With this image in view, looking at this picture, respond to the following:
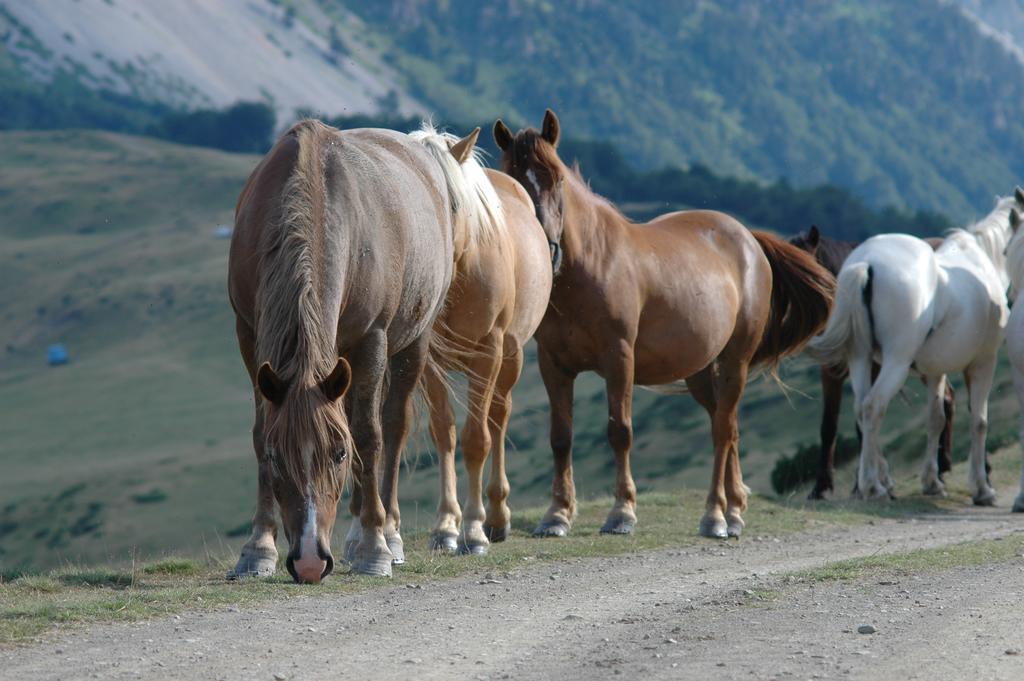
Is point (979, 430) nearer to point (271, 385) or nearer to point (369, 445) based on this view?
point (369, 445)

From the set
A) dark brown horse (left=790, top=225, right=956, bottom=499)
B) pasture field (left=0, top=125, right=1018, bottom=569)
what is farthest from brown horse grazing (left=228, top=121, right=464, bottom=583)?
dark brown horse (left=790, top=225, right=956, bottom=499)

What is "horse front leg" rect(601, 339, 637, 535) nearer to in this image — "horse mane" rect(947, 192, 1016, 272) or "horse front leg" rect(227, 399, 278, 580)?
"horse front leg" rect(227, 399, 278, 580)

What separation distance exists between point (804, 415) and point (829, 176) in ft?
554

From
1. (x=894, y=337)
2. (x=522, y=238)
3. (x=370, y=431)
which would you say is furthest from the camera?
(x=894, y=337)

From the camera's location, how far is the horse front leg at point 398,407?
7473 millimetres

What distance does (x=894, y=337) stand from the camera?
1287 cm

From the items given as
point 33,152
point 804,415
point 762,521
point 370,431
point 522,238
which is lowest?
point 33,152

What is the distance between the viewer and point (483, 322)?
8.30 meters

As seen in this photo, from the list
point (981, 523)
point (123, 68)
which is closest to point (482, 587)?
point (981, 523)

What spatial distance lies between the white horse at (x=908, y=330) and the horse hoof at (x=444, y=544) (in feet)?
18.0

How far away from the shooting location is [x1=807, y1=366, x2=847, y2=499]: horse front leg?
13.8 metres

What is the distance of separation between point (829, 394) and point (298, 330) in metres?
9.39

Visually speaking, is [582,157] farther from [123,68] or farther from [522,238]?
[522,238]

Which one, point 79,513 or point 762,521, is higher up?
point 762,521
